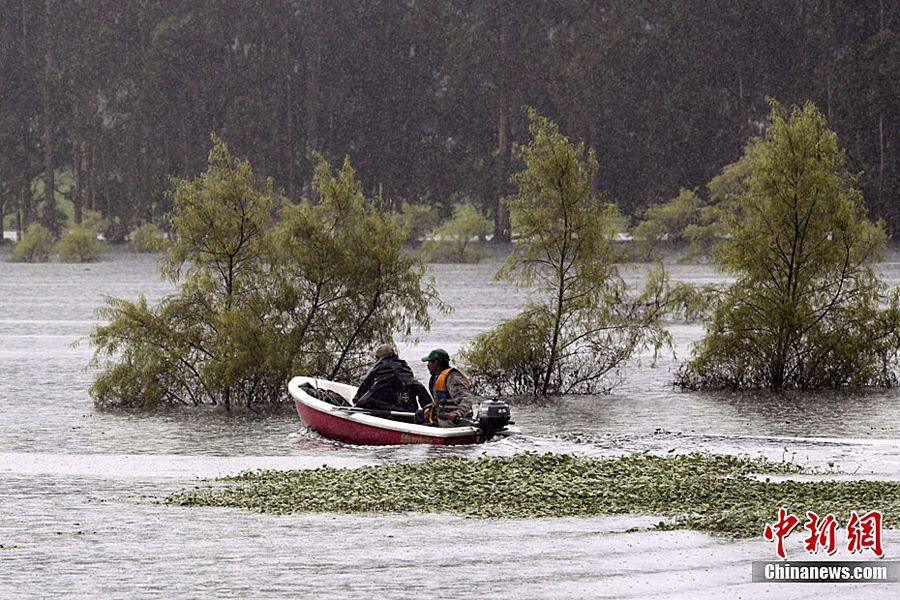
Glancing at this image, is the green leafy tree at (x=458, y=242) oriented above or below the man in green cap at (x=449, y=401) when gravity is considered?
above

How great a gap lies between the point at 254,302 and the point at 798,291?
11.1 m

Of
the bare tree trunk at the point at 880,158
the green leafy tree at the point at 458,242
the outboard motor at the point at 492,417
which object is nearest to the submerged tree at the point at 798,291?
the outboard motor at the point at 492,417

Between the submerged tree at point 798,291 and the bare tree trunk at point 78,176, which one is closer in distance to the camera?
the submerged tree at point 798,291

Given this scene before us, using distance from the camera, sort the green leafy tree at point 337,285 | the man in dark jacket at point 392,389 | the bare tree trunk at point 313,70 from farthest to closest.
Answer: the bare tree trunk at point 313,70 < the green leafy tree at point 337,285 < the man in dark jacket at point 392,389

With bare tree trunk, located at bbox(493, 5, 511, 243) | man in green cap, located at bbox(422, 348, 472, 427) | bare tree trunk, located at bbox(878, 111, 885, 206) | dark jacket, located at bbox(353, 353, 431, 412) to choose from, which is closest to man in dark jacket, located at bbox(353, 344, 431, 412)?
dark jacket, located at bbox(353, 353, 431, 412)

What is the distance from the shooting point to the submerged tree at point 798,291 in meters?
33.2

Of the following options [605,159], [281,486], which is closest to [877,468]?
[281,486]

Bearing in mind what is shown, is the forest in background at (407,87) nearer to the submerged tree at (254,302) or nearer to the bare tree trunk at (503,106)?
the bare tree trunk at (503,106)

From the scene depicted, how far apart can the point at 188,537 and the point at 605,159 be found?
8037 cm

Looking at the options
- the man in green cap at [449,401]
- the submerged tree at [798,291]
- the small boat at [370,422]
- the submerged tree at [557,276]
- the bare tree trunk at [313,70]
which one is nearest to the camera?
the small boat at [370,422]

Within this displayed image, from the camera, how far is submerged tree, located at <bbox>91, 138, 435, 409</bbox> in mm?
31031

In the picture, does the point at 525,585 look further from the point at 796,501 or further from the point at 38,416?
the point at 38,416

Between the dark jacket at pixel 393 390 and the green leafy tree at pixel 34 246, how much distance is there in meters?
76.9

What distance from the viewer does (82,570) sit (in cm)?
1502
